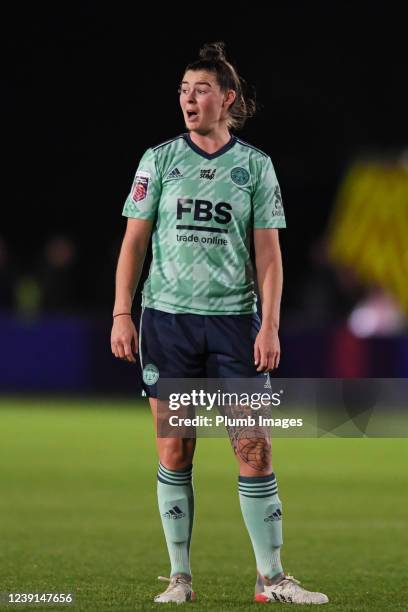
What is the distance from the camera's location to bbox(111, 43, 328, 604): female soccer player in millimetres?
5641

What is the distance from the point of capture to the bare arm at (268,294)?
18.3ft

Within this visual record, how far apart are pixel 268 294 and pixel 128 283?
0.52m

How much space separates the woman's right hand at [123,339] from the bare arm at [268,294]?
18.1 inches

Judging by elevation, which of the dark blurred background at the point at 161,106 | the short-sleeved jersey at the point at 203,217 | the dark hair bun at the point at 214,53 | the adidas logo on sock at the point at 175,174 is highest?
the dark blurred background at the point at 161,106

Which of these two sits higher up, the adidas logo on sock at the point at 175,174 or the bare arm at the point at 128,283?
the adidas logo on sock at the point at 175,174

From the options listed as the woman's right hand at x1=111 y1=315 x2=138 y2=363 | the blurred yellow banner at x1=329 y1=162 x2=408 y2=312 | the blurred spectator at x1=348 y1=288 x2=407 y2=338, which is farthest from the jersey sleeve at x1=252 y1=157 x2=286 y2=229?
the blurred yellow banner at x1=329 y1=162 x2=408 y2=312

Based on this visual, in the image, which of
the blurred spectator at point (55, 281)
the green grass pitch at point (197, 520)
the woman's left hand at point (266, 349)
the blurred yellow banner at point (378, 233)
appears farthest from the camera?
the blurred yellow banner at point (378, 233)

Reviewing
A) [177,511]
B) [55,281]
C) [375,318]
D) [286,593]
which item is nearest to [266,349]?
[177,511]

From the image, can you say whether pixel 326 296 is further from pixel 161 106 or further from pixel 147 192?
pixel 147 192

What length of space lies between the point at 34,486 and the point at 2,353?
7888 millimetres

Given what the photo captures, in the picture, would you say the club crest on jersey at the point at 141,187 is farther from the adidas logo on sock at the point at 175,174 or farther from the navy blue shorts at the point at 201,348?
the navy blue shorts at the point at 201,348

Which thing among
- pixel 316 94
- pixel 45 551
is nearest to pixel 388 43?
pixel 316 94

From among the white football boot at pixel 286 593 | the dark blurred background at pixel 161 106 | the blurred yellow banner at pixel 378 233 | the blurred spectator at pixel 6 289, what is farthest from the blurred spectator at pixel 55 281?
the white football boot at pixel 286 593

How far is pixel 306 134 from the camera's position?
23.8m
